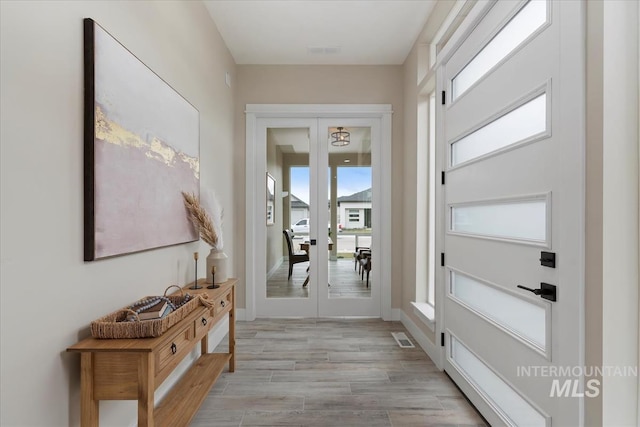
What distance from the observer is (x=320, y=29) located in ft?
10.6

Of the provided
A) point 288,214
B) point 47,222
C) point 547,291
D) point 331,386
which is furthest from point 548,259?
point 288,214

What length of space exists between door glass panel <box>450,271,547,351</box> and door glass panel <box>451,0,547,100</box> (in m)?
1.30

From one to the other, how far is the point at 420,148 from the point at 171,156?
2.41 metres

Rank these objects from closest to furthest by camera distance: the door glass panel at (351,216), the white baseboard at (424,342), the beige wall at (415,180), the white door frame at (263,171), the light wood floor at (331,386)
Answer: the light wood floor at (331,386)
the white baseboard at (424,342)
the beige wall at (415,180)
the white door frame at (263,171)
the door glass panel at (351,216)

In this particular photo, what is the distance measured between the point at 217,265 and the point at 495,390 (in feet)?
6.55

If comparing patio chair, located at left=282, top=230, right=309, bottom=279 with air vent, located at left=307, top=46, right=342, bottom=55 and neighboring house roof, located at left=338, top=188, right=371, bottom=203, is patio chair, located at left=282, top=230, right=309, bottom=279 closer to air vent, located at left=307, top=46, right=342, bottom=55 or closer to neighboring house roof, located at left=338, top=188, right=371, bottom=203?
neighboring house roof, located at left=338, top=188, right=371, bottom=203

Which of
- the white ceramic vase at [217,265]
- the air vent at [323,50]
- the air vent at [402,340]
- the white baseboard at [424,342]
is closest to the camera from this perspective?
the white ceramic vase at [217,265]

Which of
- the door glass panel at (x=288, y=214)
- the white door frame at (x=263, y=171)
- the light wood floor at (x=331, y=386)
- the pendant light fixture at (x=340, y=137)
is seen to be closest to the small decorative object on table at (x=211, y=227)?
the light wood floor at (x=331, y=386)

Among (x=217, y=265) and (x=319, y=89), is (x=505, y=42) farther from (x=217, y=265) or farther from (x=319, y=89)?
(x=319, y=89)

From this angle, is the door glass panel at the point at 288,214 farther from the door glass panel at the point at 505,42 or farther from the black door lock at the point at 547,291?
the black door lock at the point at 547,291

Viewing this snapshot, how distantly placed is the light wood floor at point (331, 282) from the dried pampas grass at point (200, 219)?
1.73 m

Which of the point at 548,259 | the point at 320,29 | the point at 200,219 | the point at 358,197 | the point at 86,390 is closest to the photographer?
the point at 86,390

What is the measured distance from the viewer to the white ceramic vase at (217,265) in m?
2.45

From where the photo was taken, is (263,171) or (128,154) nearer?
(128,154)
